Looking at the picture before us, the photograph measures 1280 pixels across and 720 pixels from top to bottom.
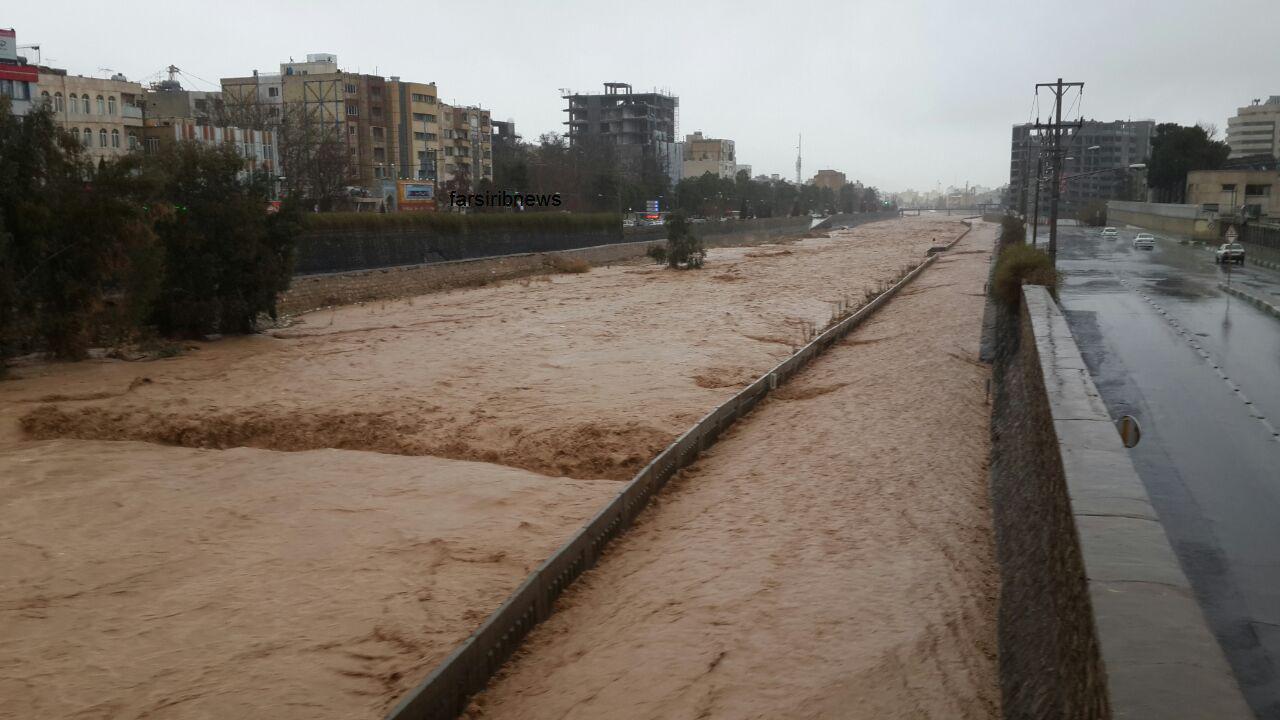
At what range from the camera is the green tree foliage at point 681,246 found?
58.4 metres

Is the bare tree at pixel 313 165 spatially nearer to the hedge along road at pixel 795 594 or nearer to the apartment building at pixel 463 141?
the apartment building at pixel 463 141

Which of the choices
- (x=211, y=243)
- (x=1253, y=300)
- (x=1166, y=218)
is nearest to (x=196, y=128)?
(x=211, y=243)

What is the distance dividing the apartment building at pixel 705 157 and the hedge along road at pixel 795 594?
161923 mm

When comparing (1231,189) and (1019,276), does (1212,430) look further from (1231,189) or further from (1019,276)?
(1231,189)

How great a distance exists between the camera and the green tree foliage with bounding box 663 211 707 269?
58375 millimetres

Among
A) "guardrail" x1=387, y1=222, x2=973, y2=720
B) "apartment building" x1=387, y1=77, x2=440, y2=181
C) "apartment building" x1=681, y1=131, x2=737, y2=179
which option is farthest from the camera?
"apartment building" x1=681, y1=131, x2=737, y2=179

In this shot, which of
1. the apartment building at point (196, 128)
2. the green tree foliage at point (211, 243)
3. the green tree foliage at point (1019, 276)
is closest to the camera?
the green tree foliage at point (211, 243)

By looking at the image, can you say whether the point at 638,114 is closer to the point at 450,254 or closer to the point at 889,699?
the point at 450,254

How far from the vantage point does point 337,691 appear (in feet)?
25.8

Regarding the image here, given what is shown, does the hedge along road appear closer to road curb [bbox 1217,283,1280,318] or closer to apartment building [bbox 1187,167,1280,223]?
road curb [bbox 1217,283,1280,318]

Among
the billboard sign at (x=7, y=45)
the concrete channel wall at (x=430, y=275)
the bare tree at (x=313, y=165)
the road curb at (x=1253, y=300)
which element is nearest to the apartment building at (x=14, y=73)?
the billboard sign at (x=7, y=45)

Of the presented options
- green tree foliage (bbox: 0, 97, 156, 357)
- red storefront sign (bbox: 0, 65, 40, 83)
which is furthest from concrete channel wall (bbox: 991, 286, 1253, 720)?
red storefront sign (bbox: 0, 65, 40, 83)

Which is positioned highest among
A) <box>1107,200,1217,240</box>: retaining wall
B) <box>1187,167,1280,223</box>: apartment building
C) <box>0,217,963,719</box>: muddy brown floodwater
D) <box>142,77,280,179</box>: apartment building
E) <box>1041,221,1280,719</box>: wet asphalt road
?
<box>142,77,280,179</box>: apartment building

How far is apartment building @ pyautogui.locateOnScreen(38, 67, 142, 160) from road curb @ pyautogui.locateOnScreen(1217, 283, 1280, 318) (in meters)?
57.2
